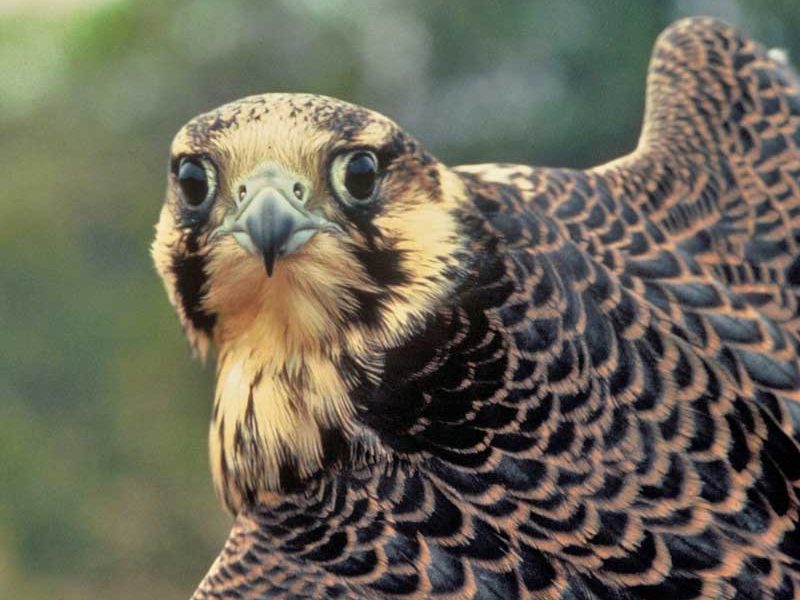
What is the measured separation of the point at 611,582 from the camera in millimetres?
2453

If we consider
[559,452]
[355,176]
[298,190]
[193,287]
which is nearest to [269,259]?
[298,190]

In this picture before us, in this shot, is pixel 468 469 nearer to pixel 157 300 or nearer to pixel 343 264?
pixel 343 264

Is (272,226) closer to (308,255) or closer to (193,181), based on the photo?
(308,255)

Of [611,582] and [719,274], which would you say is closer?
[611,582]

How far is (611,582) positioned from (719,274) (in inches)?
48.0

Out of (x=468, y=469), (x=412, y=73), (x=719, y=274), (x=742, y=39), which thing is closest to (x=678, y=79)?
(x=742, y=39)

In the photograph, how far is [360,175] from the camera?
8.80 ft

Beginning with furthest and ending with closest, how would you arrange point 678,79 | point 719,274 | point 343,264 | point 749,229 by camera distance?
point 678,79 → point 749,229 → point 719,274 → point 343,264

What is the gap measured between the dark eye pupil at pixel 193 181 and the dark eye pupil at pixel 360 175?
35 cm

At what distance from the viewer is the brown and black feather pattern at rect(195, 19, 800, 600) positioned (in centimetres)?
248

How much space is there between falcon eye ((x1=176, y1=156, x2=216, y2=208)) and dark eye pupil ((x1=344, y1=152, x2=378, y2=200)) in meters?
0.33

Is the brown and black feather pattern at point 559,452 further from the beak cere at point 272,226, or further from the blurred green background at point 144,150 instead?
the blurred green background at point 144,150

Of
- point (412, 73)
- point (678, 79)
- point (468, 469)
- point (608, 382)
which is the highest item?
point (412, 73)

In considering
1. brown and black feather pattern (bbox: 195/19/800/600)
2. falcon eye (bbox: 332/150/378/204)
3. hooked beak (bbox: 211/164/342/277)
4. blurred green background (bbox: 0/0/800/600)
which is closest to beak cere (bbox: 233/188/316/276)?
hooked beak (bbox: 211/164/342/277)
